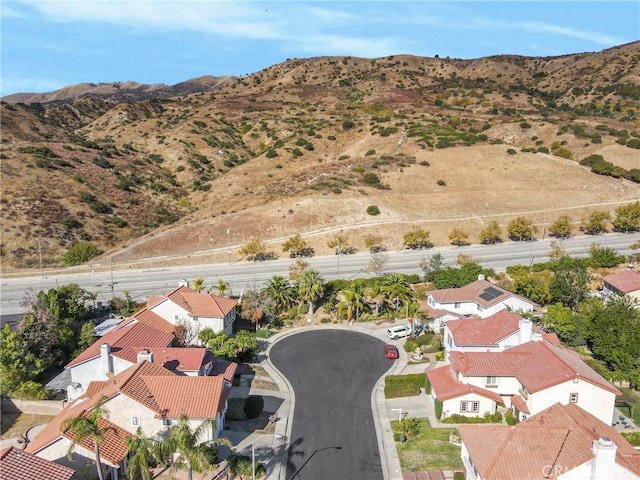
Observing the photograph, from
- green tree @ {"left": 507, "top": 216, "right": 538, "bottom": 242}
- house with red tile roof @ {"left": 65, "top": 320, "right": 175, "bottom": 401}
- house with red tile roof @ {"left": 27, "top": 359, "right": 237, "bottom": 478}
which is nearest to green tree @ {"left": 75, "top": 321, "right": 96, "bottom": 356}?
Answer: house with red tile roof @ {"left": 65, "top": 320, "right": 175, "bottom": 401}

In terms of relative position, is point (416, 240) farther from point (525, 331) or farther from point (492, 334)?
point (525, 331)

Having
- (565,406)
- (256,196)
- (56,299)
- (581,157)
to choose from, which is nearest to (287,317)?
(56,299)

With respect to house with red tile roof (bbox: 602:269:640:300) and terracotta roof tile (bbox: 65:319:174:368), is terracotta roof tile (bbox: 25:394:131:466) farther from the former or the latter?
house with red tile roof (bbox: 602:269:640:300)

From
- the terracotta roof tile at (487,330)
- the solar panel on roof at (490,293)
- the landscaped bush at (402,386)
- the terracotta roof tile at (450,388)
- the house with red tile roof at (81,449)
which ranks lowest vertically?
the landscaped bush at (402,386)

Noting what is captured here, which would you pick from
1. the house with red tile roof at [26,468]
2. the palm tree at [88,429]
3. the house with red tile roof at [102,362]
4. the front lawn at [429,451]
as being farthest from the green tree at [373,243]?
the house with red tile roof at [26,468]

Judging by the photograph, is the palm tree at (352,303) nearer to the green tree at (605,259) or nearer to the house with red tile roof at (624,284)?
A: the house with red tile roof at (624,284)

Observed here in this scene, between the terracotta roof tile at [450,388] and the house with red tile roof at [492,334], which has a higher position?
the house with red tile roof at [492,334]
